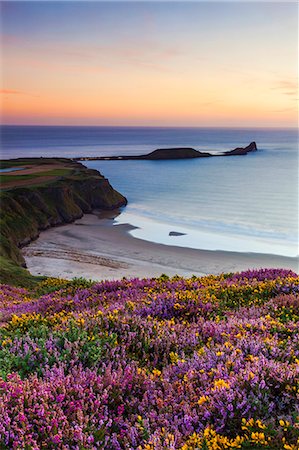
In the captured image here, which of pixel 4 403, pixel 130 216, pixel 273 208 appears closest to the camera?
pixel 4 403

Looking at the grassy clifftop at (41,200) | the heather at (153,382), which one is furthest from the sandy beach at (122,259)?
the heather at (153,382)

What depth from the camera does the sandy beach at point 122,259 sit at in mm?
47500

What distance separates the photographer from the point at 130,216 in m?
84.5

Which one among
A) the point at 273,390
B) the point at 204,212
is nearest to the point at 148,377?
the point at 273,390

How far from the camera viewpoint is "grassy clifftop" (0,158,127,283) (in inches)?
2438

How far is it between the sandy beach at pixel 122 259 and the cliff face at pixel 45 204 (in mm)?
2631

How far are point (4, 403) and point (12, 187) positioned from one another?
76.5 m

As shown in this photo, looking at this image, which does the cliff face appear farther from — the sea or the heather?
the heather

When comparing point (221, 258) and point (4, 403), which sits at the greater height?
point (4, 403)

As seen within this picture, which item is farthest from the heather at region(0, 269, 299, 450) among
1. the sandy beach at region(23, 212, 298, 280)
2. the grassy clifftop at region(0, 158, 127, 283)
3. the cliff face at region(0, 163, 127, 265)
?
the cliff face at region(0, 163, 127, 265)

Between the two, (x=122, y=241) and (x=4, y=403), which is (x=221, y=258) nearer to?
(x=122, y=241)

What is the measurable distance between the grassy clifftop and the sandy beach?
3009mm

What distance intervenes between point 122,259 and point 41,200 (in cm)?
2940

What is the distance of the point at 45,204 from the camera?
251 ft
